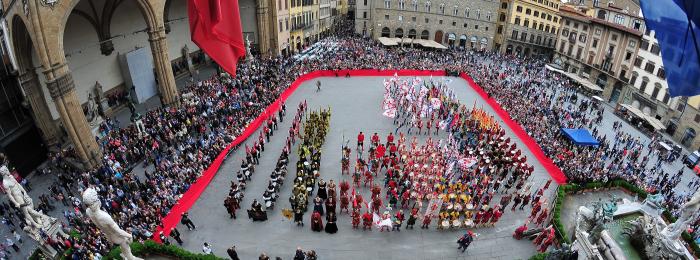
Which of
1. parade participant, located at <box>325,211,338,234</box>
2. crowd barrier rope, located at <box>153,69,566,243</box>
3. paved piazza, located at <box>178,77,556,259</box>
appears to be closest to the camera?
paved piazza, located at <box>178,77,556,259</box>

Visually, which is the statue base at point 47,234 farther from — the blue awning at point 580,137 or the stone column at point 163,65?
the blue awning at point 580,137

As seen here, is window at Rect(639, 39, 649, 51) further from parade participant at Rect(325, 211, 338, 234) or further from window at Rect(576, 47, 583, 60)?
parade participant at Rect(325, 211, 338, 234)

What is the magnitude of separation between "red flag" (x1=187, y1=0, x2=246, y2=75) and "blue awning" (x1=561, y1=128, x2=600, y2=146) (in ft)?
82.9

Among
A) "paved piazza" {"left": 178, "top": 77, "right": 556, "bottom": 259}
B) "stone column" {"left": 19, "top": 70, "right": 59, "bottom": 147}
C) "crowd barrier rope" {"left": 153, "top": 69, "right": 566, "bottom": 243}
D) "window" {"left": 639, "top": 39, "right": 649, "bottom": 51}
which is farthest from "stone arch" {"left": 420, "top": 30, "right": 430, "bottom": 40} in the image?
"stone column" {"left": 19, "top": 70, "right": 59, "bottom": 147}

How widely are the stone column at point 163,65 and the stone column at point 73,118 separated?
7.08 meters

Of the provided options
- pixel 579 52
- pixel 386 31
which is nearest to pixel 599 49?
pixel 579 52

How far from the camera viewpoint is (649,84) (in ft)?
131

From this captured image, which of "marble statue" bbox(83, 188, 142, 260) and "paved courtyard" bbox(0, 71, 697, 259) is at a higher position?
"marble statue" bbox(83, 188, 142, 260)

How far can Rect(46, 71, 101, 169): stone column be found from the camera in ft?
66.5

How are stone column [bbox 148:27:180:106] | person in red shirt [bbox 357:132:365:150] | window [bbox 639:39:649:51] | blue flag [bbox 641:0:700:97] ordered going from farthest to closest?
window [bbox 639:39:649:51] → stone column [bbox 148:27:180:106] → person in red shirt [bbox 357:132:365:150] → blue flag [bbox 641:0:700:97]

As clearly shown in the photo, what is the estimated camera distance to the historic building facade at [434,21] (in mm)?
60094

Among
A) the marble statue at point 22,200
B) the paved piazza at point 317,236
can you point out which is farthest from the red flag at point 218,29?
the marble statue at point 22,200

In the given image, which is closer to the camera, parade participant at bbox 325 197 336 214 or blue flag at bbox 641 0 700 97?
blue flag at bbox 641 0 700 97

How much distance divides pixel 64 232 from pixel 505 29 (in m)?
60.4
